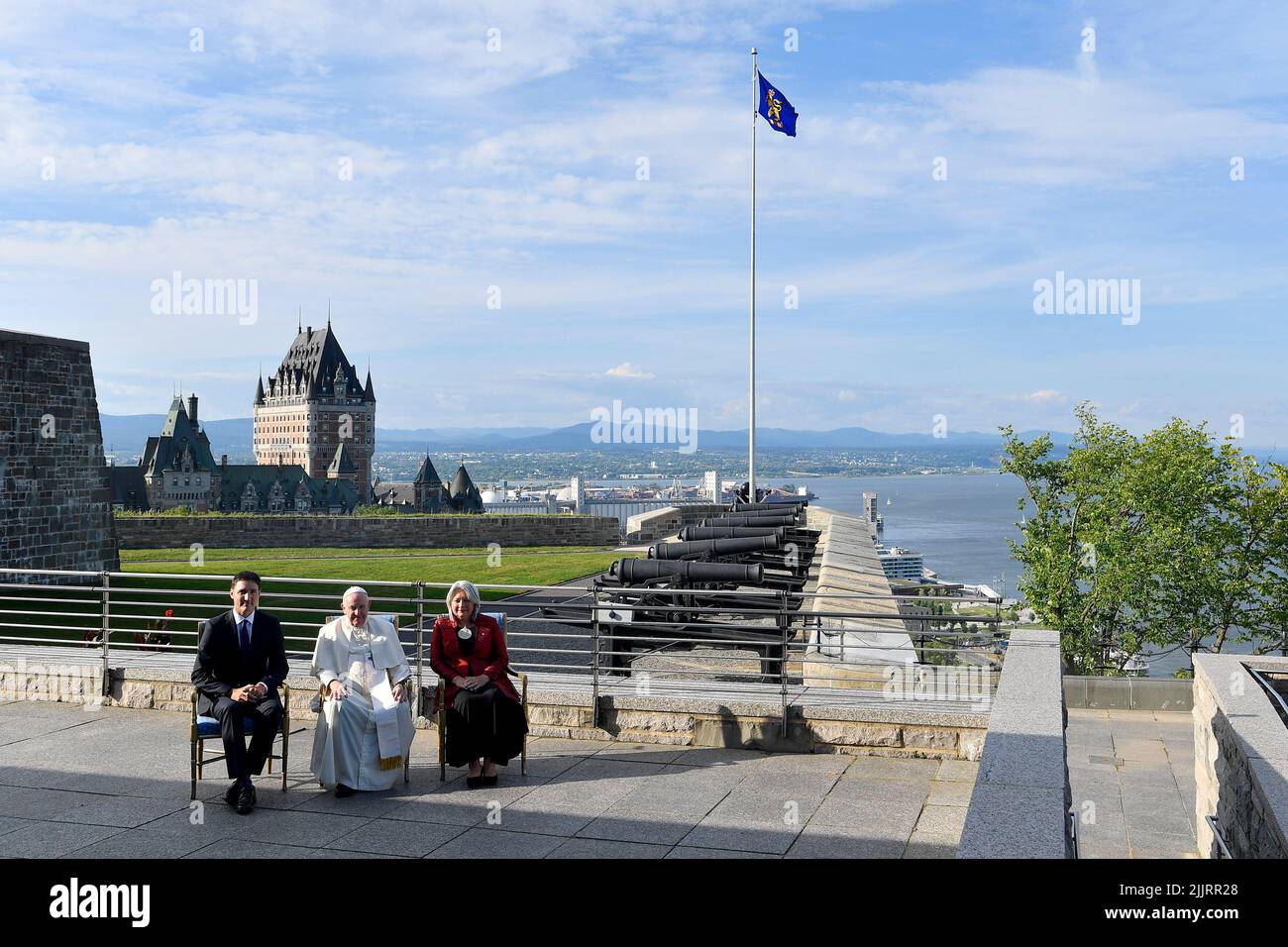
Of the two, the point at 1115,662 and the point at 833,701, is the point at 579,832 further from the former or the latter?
the point at 1115,662

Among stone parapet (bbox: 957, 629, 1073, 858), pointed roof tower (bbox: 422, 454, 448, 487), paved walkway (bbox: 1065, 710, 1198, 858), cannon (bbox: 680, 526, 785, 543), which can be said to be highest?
pointed roof tower (bbox: 422, 454, 448, 487)

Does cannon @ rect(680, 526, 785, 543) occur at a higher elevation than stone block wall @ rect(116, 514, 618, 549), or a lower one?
higher

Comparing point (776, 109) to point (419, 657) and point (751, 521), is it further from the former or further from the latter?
point (419, 657)

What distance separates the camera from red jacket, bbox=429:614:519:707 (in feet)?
24.6

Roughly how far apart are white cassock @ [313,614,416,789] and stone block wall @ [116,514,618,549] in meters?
23.8

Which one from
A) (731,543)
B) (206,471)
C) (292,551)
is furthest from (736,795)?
(206,471)

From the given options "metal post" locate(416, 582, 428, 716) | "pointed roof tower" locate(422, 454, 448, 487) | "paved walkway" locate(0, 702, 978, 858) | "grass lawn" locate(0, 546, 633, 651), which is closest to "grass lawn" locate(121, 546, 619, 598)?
"grass lawn" locate(0, 546, 633, 651)

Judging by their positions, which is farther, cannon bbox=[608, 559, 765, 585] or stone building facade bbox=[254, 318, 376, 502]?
stone building facade bbox=[254, 318, 376, 502]

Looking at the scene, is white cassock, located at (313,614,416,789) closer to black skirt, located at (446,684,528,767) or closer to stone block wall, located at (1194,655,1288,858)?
black skirt, located at (446,684,528,767)

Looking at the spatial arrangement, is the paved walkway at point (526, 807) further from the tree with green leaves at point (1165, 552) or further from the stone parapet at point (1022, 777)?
the tree with green leaves at point (1165, 552)

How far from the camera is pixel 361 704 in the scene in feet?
23.6

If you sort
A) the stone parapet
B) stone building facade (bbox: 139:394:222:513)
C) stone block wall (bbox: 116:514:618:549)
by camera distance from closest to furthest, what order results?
1. the stone parapet
2. stone block wall (bbox: 116:514:618:549)
3. stone building facade (bbox: 139:394:222:513)

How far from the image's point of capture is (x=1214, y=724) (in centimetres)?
905

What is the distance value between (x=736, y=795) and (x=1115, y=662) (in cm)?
3106
